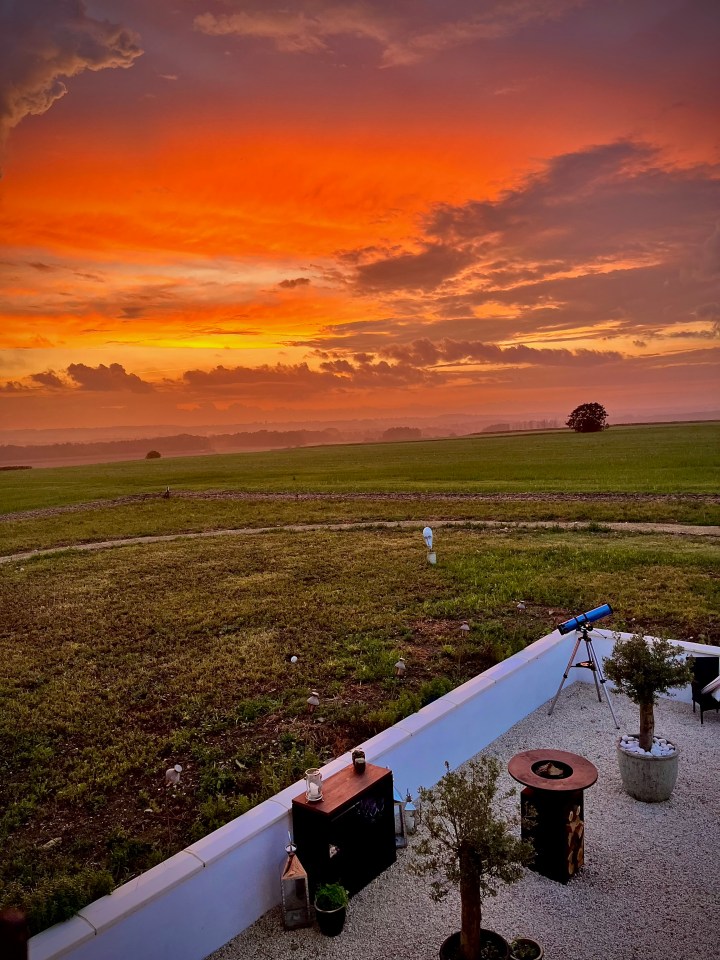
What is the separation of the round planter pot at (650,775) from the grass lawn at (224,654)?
5.00 ft

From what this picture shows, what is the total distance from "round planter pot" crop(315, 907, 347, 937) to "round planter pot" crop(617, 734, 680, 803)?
11.0ft

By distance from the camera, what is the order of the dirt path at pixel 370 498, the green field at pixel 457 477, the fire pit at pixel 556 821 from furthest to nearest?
the green field at pixel 457 477 < the dirt path at pixel 370 498 < the fire pit at pixel 556 821

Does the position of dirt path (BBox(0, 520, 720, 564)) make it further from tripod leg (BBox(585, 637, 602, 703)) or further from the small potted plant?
the small potted plant

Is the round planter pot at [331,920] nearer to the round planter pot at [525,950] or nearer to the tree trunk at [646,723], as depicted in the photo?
the round planter pot at [525,950]

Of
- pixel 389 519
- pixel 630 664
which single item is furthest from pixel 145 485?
pixel 630 664

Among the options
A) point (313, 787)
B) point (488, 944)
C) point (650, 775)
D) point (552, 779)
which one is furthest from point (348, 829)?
point (650, 775)

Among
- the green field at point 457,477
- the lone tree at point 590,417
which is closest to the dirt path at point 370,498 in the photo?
the green field at point 457,477

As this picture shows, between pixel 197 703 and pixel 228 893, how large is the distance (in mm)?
4031

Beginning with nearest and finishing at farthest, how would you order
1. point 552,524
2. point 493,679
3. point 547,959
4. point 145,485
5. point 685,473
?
point 547,959 → point 493,679 → point 552,524 → point 685,473 → point 145,485

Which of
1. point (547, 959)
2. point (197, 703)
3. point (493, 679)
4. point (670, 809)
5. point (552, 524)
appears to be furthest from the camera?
point (552, 524)

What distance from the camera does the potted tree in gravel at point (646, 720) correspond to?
6.80 meters

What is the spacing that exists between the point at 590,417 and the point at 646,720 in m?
99.7

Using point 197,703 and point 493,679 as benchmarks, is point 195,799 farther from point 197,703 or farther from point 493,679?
point 493,679

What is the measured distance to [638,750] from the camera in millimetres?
6965
